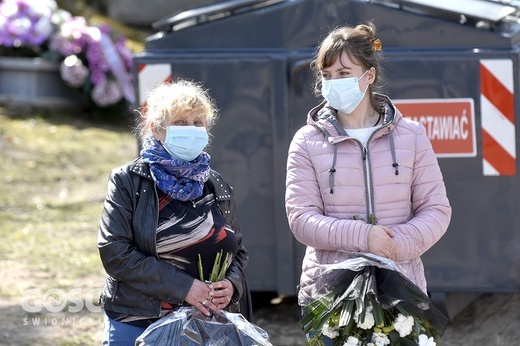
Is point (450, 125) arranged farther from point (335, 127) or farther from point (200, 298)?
point (200, 298)

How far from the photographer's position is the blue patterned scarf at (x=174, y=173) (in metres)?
3.19

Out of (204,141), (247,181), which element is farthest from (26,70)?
(204,141)

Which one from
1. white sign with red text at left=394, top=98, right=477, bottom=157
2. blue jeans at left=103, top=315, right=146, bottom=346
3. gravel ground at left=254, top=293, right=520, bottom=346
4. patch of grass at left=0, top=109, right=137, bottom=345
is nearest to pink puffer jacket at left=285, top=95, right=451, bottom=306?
blue jeans at left=103, top=315, right=146, bottom=346

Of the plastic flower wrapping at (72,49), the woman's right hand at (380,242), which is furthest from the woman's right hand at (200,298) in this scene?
the plastic flower wrapping at (72,49)

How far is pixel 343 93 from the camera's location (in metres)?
3.34

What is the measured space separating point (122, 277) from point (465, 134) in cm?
226

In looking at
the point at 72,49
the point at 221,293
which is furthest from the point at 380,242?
the point at 72,49

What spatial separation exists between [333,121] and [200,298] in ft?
2.60

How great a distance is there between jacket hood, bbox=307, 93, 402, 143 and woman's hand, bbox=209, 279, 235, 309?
62 centimetres

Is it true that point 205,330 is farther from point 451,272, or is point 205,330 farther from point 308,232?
point 451,272

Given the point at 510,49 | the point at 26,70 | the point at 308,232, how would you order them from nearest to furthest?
the point at 308,232
the point at 510,49
the point at 26,70

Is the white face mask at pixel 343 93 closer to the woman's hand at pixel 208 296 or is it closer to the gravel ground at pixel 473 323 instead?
the woman's hand at pixel 208 296

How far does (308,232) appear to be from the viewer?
3.27m

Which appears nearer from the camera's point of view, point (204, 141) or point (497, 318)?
point (204, 141)
